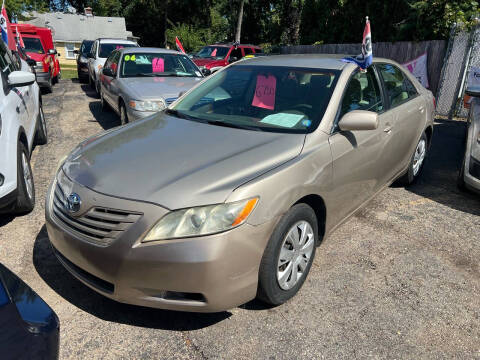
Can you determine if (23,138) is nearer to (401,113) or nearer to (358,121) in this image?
(358,121)

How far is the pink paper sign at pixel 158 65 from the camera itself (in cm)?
752

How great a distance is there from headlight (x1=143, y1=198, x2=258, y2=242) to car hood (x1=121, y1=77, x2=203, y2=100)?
14.0 ft

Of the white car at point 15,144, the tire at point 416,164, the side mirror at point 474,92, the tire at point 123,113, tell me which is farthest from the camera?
the tire at point 123,113

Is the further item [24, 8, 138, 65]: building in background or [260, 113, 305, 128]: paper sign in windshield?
[24, 8, 138, 65]: building in background

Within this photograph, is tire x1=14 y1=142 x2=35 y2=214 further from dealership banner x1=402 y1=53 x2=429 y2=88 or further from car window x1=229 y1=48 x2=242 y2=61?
car window x1=229 y1=48 x2=242 y2=61

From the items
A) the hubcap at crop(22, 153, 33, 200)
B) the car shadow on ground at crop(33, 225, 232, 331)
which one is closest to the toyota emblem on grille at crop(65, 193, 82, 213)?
the car shadow on ground at crop(33, 225, 232, 331)

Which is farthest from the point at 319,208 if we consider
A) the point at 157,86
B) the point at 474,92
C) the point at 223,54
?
the point at 223,54

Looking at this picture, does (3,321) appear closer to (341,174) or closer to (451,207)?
(341,174)

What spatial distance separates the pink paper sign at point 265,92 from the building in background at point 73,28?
126 feet

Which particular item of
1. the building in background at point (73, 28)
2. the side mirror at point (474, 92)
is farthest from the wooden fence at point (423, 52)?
the building in background at point (73, 28)

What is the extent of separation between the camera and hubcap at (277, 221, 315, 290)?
2.52 m

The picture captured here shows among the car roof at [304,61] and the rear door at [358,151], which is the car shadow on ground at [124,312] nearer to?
the rear door at [358,151]

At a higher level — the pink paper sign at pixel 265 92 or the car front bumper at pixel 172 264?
the pink paper sign at pixel 265 92

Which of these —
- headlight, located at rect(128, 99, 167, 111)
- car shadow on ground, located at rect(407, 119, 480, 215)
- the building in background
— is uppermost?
the building in background
